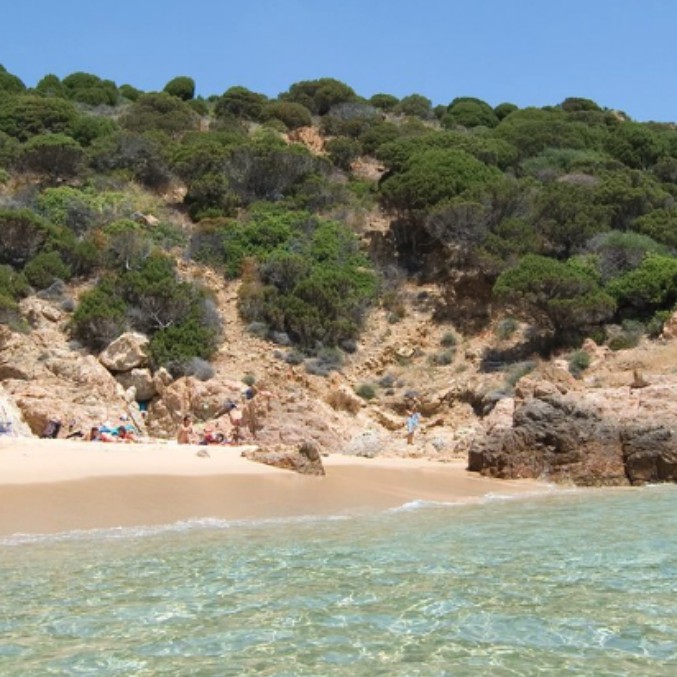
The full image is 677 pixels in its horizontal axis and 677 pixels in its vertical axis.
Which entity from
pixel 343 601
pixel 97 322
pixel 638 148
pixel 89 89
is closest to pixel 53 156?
pixel 97 322

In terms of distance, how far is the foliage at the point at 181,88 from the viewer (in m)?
53.3

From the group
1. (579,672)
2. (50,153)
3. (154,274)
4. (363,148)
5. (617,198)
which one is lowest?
(579,672)

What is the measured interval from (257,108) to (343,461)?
36201mm

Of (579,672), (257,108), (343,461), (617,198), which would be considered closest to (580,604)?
(579,672)

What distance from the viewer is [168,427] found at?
768 inches

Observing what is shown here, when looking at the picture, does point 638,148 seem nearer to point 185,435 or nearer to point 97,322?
point 97,322

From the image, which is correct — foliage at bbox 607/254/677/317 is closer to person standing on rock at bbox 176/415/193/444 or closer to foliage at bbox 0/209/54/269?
person standing on rock at bbox 176/415/193/444

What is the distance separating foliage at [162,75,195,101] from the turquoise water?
4868 centimetres

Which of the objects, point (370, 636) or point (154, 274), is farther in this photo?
point (154, 274)

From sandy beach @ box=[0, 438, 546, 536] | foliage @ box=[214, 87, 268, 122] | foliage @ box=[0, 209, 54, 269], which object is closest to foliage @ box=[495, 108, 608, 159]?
foliage @ box=[214, 87, 268, 122]

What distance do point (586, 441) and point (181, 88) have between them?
45159 millimetres

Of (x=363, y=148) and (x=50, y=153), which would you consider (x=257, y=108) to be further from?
(x=50, y=153)

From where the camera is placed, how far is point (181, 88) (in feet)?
175

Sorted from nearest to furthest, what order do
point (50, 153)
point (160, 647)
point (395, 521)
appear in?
1. point (160, 647)
2. point (395, 521)
3. point (50, 153)
